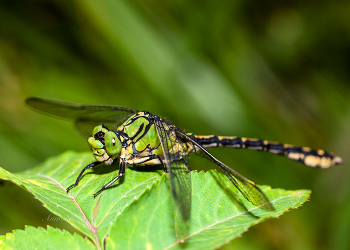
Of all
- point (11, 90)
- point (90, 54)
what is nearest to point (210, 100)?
point (90, 54)

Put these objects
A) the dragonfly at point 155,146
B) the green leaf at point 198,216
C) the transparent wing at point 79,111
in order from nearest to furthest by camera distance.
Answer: the green leaf at point 198,216, the dragonfly at point 155,146, the transparent wing at point 79,111

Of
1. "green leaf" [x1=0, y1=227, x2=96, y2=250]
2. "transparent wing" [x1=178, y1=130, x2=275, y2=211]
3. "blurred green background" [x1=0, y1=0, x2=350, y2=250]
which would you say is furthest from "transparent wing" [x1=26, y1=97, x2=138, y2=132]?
"green leaf" [x1=0, y1=227, x2=96, y2=250]

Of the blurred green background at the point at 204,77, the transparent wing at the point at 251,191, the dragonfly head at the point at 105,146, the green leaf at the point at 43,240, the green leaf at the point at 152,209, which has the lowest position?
the green leaf at the point at 43,240

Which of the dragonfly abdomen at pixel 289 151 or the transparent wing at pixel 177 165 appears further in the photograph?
the dragonfly abdomen at pixel 289 151

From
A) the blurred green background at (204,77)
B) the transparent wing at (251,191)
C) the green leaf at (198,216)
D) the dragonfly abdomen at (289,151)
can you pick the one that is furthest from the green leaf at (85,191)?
the blurred green background at (204,77)

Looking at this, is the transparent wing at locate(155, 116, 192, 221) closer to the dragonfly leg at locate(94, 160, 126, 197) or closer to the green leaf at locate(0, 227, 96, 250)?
the dragonfly leg at locate(94, 160, 126, 197)

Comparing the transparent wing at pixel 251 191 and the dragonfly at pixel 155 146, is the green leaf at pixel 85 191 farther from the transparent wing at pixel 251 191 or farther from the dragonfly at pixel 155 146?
the transparent wing at pixel 251 191

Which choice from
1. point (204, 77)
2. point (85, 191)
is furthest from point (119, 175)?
point (204, 77)

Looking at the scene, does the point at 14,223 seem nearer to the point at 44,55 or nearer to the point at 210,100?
the point at 44,55
